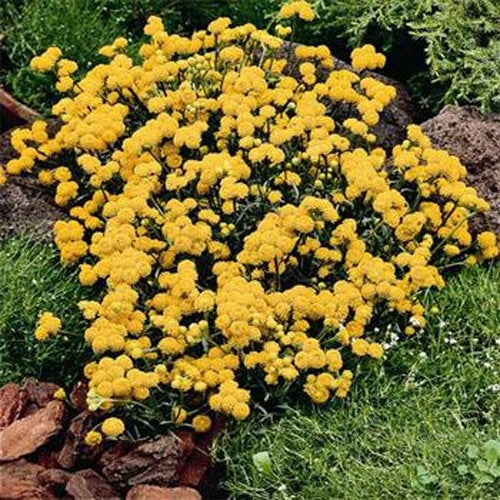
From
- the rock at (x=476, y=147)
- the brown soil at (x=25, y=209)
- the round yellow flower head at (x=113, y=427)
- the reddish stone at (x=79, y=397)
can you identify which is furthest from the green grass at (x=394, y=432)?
the brown soil at (x=25, y=209)

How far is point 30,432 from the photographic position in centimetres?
423

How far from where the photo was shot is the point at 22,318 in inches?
182

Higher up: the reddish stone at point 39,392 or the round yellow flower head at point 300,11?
the round yellow flower head at point 300,11

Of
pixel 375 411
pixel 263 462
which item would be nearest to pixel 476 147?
pixel 375 411

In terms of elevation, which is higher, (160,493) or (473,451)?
(473,451)

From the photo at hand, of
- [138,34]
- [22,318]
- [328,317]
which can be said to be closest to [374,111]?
[328,317]

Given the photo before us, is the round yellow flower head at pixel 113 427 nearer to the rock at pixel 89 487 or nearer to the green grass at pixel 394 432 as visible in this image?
the rock at pixel 89 487

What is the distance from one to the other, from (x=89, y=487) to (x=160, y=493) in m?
0.25

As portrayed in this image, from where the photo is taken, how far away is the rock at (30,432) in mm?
4189

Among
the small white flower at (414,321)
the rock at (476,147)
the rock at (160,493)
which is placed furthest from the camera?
the rock at (476,147)

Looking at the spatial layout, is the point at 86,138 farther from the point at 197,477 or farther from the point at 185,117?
the point at 197,477

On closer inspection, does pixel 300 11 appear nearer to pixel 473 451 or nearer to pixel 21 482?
pixel 473 451

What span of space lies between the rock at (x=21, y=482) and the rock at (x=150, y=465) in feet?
0.73

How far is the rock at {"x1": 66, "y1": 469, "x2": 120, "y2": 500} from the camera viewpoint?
3.99m
